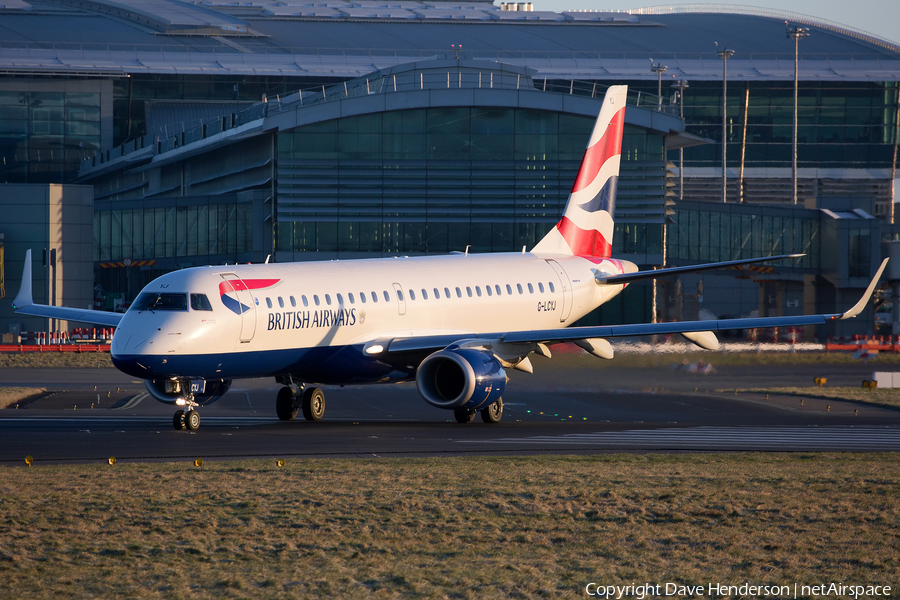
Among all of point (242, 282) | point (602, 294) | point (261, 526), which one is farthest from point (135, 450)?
point (602, 294)

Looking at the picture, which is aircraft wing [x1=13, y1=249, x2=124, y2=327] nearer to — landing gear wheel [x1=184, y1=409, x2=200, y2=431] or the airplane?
the airplane

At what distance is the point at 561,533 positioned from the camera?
12984 mm

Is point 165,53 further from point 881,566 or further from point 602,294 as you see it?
point 881,566

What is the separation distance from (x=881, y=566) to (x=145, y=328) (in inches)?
695

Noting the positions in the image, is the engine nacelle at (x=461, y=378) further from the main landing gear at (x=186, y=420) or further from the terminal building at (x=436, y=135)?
the terminal building at (x=436, y=135)

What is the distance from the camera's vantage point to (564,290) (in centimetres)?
3591

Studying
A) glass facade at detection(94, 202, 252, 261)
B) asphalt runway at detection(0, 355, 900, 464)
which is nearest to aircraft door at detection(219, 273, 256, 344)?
asphalt runway at detection(0, 355, 900, 464)

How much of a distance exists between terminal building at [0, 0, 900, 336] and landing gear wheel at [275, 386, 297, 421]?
1229 inches

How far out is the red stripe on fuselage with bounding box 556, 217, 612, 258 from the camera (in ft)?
125

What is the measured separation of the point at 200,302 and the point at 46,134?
8246 cm

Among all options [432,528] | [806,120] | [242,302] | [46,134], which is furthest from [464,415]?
[806,120]

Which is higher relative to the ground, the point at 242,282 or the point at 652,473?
the point at 242,282

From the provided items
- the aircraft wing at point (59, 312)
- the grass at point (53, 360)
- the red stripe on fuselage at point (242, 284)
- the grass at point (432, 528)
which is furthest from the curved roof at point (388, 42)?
the grass at point (432, 528)

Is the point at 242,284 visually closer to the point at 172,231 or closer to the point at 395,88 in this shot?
the point at 395,88
